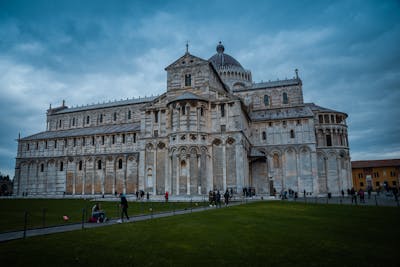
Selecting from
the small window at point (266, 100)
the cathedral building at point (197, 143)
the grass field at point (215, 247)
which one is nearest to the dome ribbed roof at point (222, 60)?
the cathedral building at point (197, 143)

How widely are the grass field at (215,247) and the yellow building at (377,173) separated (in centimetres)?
6986

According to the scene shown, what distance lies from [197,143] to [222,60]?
90.3 feet

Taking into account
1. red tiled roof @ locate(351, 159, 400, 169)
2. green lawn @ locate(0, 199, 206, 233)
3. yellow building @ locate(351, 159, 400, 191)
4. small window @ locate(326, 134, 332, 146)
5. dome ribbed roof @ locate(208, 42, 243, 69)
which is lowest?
green lawn @ locate(0, 199, 206, 233)

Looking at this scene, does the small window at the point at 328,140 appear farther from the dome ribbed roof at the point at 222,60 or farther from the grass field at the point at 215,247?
the grass field at the point at 215,247

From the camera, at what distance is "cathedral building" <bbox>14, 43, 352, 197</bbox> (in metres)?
34.1

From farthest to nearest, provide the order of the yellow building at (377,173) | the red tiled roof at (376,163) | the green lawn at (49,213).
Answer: the red tiled roof at (376,163) < the yellow building at (377,173) < the green lawn at (49,213)

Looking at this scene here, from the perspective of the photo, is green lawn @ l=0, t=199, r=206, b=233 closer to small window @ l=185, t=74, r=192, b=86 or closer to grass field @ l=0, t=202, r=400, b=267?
grass field @ l=0, t=202, r=400, b=267

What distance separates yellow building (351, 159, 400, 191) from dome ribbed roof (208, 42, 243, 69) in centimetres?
4316

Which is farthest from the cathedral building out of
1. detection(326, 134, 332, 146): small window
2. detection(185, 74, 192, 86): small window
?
detection(326, 134, 332, 146): small window

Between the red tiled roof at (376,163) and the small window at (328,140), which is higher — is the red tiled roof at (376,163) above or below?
below

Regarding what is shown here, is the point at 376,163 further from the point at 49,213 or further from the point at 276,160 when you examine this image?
the point at 49,213

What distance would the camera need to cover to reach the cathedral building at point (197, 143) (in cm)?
3406

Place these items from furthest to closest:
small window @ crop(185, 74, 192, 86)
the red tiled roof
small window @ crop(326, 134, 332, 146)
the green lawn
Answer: the red tiled roof < small window @ crop(326, 134, 332, 146) < small window @ crop(185, 74, 192, 86) < the green lawn

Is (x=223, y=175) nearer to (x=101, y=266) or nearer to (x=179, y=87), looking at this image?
(x=179, y=87)
